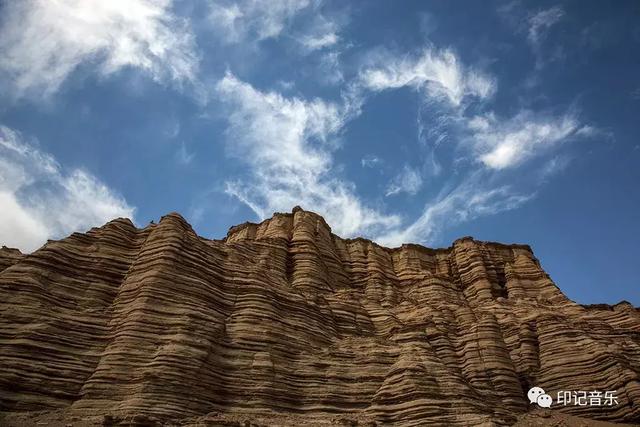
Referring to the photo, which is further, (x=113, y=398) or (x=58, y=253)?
(x=58, y=253)

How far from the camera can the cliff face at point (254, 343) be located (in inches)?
938

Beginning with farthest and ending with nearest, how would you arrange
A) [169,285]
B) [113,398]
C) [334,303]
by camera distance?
[334,303], [169,285], [113,398]

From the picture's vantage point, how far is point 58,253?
99.6 feet

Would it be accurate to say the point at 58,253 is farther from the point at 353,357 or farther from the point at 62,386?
the point at 353,357

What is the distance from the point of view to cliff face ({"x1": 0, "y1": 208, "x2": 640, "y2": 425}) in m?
23.8

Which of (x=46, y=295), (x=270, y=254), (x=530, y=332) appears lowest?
(x=46, y=295)

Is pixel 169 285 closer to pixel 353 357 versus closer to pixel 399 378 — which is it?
pixel 353 357

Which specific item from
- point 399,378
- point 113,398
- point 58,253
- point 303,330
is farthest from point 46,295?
point 399,378

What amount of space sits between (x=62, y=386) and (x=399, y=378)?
16.3 metres

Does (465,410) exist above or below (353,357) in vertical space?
below

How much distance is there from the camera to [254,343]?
93.4ft

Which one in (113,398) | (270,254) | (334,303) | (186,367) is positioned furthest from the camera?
(270,254)

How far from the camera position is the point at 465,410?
24984 mm

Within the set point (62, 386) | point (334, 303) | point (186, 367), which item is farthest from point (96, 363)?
point (334, 303)
